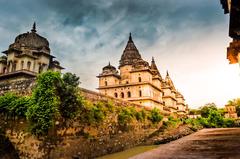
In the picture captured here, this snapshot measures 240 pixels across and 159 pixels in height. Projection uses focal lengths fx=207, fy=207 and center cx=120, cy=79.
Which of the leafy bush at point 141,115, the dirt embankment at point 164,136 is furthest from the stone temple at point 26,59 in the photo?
the dirt embankment at point 164,136

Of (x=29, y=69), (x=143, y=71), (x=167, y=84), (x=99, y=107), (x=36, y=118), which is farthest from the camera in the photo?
(x=167, y=84)

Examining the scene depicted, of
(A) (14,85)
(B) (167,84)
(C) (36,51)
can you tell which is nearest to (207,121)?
(B) (167,84)

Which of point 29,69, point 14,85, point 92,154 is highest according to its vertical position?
point 29,69

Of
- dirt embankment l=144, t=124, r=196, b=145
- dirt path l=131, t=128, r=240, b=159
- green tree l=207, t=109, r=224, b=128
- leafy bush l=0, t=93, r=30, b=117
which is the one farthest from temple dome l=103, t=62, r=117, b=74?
dirt path l=131, t=128, r=240, b=159

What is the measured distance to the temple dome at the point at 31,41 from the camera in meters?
29.5

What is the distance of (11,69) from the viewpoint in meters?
27.9

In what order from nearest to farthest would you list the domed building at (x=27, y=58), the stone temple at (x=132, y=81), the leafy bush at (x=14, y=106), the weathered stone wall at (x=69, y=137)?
1. the weathered stone wall at (x=69, y=137)
2. the leafy bush at (x=14, y=106)
3. the domed building at (x=27, y=58)
4. the stone temple at (x=132, y=81)

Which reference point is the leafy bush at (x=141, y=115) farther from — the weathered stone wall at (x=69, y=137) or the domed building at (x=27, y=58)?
the domed building at (x=27, y=58)

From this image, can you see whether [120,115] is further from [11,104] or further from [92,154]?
[11,104]

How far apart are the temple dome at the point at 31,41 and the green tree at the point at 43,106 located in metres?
20.1

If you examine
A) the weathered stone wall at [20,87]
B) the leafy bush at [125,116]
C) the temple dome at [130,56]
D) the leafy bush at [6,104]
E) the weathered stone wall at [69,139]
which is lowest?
the weathered stone wall at [69,139]

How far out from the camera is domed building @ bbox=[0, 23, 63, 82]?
26.6 metres

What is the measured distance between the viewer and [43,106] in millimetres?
11016

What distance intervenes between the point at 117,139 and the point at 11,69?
18.8 m
